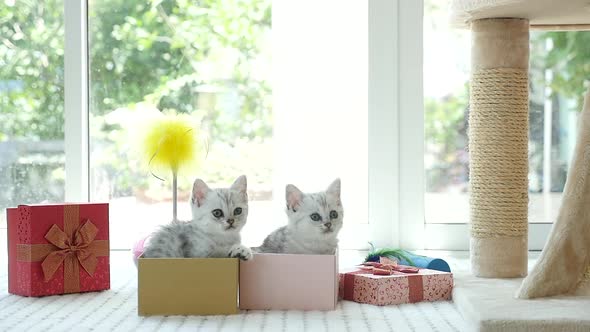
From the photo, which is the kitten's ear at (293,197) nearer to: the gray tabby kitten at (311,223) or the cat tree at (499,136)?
the gray tabby kitten at (311,223)

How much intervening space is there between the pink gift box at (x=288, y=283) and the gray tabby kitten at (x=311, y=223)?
0.05 m

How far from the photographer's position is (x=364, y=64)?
2527 millimetres

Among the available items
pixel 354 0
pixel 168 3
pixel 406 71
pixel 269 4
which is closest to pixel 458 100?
pixel 406 71

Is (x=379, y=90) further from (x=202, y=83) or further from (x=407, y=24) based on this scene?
(x=202, y=83)

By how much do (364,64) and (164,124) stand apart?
0.77 meters

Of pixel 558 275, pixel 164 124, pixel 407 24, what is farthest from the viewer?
pixel 407 24

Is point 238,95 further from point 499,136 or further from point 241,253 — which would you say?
point 241,253

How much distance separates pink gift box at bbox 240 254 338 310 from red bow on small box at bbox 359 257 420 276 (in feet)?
0.53

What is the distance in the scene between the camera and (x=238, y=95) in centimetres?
258

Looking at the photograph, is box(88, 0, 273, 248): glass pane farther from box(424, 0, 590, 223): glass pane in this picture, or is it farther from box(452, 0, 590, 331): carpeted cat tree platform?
box(452, 0, 590, 331): carpeted cat tree platform

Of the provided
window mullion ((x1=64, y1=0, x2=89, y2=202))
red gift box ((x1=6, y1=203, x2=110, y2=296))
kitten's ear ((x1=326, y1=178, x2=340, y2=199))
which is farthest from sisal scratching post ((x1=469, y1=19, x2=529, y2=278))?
window mullion ((x1=64, y1=0, x2=89, y2=202))

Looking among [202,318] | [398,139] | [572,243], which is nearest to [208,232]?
[202,318]

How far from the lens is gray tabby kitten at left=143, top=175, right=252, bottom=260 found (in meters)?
1.65

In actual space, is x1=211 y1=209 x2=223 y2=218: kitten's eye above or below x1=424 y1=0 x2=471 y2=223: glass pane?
below
